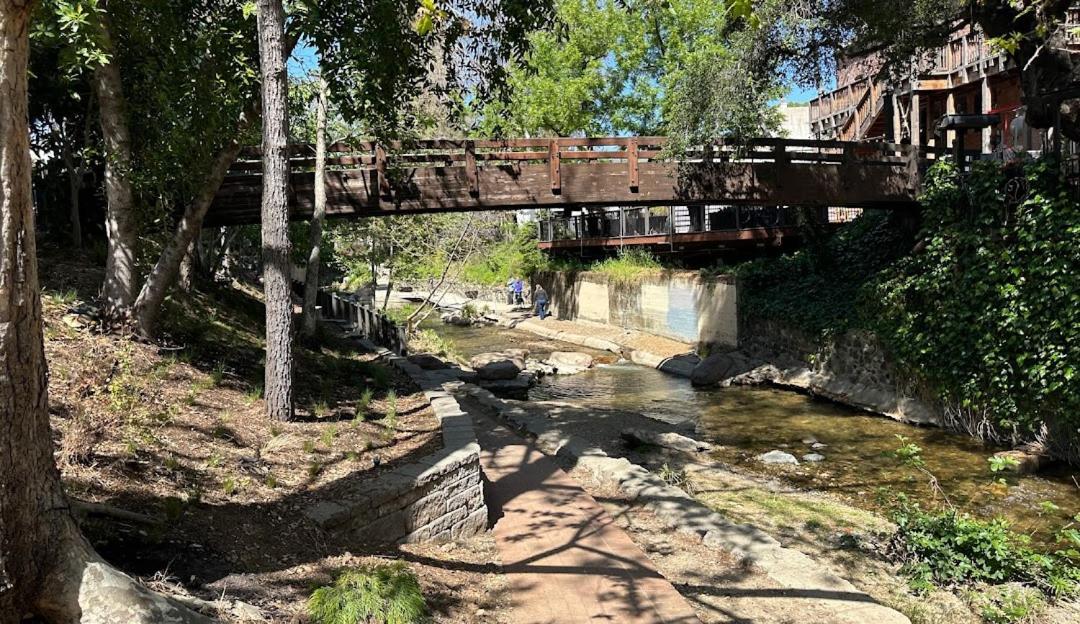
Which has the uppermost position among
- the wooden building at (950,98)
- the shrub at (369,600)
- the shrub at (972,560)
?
the wooden building at (950,98)

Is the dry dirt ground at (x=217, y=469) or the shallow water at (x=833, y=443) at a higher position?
the dry dirt ground at (x=217, y=469)

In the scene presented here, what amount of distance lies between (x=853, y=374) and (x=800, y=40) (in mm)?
→ 7268

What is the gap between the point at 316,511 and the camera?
16.7 feet

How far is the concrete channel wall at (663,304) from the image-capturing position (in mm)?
20016

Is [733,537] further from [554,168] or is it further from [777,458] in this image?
[554,168]

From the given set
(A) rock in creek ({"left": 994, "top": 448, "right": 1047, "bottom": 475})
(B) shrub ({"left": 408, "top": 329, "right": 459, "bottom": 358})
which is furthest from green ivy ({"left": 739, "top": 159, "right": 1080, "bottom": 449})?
(B) shrub ({"left": 408, "top": 329, "right": 459, "bottom": 358})

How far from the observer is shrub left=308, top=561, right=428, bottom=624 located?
384 centimetres

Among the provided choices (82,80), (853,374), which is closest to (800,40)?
(853,374)

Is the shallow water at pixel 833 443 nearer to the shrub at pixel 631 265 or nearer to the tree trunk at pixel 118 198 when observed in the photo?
the shrub at pixel 631 265

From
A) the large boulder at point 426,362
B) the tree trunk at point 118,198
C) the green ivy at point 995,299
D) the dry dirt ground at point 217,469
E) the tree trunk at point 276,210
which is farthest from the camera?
the large boulder at point 426,362

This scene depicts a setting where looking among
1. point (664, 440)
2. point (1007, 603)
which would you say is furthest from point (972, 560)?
point (664, 440)

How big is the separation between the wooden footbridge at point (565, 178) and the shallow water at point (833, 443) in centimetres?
431

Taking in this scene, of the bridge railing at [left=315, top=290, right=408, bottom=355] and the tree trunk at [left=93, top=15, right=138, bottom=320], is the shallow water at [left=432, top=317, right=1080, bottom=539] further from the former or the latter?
the tree trunk at [left=93, top=15, right=138, bottom=320]

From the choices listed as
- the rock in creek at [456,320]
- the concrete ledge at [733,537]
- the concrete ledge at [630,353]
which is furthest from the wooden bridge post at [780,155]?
the rock in creek at [456,320]
